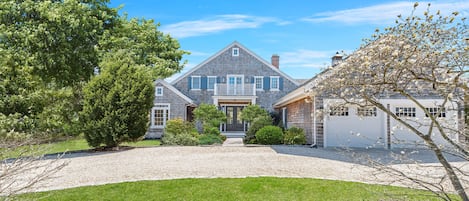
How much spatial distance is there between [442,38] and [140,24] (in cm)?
2456

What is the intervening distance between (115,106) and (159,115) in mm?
8745

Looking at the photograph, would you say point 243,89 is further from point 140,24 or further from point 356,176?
point 356,176

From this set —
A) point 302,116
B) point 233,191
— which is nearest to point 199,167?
point 233,191

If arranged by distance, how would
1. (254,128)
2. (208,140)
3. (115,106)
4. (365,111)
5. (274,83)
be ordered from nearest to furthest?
(365,111) < (115,106) < (208,140) < (254,128) < (274,83)

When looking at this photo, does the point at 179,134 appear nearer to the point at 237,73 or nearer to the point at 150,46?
the point at 237,73

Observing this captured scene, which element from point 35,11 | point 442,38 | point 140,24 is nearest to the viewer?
point 442,38

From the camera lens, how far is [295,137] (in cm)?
1451

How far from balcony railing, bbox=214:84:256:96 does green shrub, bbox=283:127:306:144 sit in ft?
26.6

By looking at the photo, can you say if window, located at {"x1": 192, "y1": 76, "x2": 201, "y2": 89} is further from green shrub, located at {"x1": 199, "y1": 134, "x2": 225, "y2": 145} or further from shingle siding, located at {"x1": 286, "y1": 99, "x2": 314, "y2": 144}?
shingle siding, located at {"x1": 286, "y1": 99, "x2": 314, "y2": 144}

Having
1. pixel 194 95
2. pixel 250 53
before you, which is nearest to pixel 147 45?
pixel 194 95

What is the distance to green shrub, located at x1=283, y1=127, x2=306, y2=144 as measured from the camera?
1451 cm

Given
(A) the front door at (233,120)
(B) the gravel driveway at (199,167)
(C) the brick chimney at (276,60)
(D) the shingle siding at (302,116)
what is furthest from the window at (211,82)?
(B) the gravel driveway at (199,167)

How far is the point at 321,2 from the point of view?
462 inches

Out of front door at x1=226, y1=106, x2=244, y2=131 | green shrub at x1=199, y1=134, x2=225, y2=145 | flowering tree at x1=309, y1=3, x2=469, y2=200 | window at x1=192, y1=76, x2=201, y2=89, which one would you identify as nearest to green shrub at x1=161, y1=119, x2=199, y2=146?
green shrub at x1=199, y1=134, x2=225, y2=145
